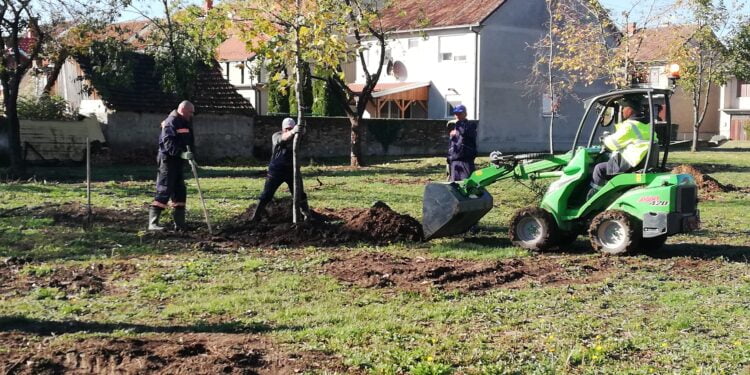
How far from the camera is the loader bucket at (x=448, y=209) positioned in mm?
10344

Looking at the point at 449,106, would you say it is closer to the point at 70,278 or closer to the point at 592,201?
the point at 592,201

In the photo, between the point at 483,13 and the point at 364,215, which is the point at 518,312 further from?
the point at 483,13

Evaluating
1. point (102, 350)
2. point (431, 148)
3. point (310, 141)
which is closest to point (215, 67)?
point (310, 141)

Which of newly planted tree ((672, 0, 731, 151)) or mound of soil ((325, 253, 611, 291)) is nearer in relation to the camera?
mound of soil ((325, 253, 611, 291))

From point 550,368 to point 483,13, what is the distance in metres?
33.2

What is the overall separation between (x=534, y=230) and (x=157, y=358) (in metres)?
6.15

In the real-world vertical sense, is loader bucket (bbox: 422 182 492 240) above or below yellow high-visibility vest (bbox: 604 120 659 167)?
below

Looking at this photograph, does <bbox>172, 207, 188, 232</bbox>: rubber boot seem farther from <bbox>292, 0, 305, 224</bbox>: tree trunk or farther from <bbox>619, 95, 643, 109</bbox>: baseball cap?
<bbox>619, 95, 643, 109</bbox>: baseball cap

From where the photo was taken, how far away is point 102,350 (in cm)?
559

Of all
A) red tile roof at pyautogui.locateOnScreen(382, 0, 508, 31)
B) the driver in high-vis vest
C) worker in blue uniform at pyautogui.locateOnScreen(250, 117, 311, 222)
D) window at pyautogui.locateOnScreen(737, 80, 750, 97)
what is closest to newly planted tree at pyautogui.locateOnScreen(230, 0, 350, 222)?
worker in blue uniform at pyautogui.locateOnScreen(250, 117, 311, 222)

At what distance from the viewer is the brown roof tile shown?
27234 millimetres

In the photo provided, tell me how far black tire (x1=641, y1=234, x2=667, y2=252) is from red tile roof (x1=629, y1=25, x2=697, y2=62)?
56.4 ft

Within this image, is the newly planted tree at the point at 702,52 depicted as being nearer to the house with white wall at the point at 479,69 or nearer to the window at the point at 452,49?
the house with white wall at the point at 479,69

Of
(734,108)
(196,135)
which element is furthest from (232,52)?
(734,108)
